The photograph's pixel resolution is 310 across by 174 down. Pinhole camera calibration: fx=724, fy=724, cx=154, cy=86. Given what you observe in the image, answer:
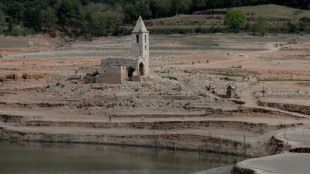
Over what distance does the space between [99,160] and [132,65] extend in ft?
52.4

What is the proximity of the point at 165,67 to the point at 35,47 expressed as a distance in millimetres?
38725

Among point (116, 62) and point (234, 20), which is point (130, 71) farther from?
point (234, 20)

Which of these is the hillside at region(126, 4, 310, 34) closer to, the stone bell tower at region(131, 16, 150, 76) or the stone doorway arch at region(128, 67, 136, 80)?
the stone bell tower at region(131, 16, 150, 76)

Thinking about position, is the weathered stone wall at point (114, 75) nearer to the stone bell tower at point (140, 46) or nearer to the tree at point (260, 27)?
the stone bell tower at point (140, 46)

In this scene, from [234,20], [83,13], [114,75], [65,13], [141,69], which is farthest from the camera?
[65,13]

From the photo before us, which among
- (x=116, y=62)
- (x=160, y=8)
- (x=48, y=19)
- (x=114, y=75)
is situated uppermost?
(x=160, y=8)

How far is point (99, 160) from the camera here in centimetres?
3966

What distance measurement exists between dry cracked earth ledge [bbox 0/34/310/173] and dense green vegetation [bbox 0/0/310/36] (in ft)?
145


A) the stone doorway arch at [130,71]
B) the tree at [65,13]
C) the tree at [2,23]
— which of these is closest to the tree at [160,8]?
the tree at [65,13]

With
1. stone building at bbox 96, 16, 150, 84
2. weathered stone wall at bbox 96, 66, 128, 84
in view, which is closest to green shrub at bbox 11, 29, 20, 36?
stone building at bbox 96, 16, 150, 84

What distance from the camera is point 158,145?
43.9 m

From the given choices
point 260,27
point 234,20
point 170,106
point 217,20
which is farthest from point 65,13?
point 170,106

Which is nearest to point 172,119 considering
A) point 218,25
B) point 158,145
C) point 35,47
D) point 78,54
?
point 158,145

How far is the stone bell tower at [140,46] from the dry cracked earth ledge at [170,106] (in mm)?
1154
